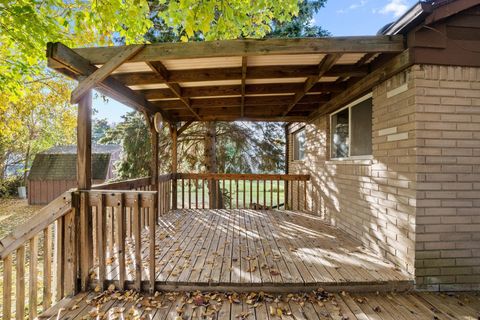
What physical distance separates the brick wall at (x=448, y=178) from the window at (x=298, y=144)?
17.0ft

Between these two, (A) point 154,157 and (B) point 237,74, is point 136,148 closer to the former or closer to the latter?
(A) point 154,157

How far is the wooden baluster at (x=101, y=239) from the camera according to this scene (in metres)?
2.81

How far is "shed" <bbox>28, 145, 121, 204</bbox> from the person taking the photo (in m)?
14.5

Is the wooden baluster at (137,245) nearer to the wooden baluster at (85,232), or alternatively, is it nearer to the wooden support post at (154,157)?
the wooden baluster at (85,232)

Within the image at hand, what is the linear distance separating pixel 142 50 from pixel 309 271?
122 inches

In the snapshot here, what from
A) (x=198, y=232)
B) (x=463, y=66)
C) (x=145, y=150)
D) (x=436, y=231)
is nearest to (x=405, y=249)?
(x=436, y=231)

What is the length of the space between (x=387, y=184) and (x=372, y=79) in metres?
1.41

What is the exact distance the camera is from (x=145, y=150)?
9820 mm

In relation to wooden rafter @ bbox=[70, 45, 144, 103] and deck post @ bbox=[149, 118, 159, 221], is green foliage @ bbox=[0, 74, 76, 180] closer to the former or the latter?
deck post @ bbox=[149, 118, 159, 221]

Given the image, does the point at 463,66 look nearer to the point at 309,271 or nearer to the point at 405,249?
the point at 405,249

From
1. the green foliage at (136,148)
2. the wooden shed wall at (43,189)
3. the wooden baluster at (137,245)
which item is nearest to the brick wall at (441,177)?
the wooden baluster at (137,245)

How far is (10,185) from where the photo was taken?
1644 centimetres

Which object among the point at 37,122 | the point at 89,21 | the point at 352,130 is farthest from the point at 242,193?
the point at 89,21

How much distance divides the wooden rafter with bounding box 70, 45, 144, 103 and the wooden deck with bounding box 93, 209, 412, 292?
2076mm
